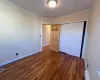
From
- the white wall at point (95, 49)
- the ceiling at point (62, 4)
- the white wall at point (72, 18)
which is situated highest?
the ceiling at point (62, 4)

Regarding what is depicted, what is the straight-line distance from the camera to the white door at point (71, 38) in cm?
366

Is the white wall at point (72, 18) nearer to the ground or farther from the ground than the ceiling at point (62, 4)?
nearer to the ground

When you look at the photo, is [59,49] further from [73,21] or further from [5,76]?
[5,76]

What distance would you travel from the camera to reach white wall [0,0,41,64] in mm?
2537

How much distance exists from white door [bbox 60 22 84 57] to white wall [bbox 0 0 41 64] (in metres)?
1.86

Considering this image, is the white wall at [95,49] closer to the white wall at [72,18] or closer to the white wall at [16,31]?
the white wall at [72,18]

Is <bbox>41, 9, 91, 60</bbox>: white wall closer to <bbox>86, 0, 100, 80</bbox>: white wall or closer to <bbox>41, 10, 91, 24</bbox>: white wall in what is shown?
<bbox>41, 10, 91, 24</bbox>: white wall

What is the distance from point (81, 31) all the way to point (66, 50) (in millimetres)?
1559

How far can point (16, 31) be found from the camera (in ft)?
9.86

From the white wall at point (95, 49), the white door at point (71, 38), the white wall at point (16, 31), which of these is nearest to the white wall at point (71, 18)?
the white door at point (71, 38)

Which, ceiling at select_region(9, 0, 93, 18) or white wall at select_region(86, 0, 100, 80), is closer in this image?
white wall at select_region(86, 0, 100, 80)

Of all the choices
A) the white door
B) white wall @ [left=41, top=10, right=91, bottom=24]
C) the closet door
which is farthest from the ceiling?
the closet door

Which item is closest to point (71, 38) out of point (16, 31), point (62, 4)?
point (62, 4)

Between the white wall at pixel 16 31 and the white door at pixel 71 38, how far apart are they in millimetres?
1864
